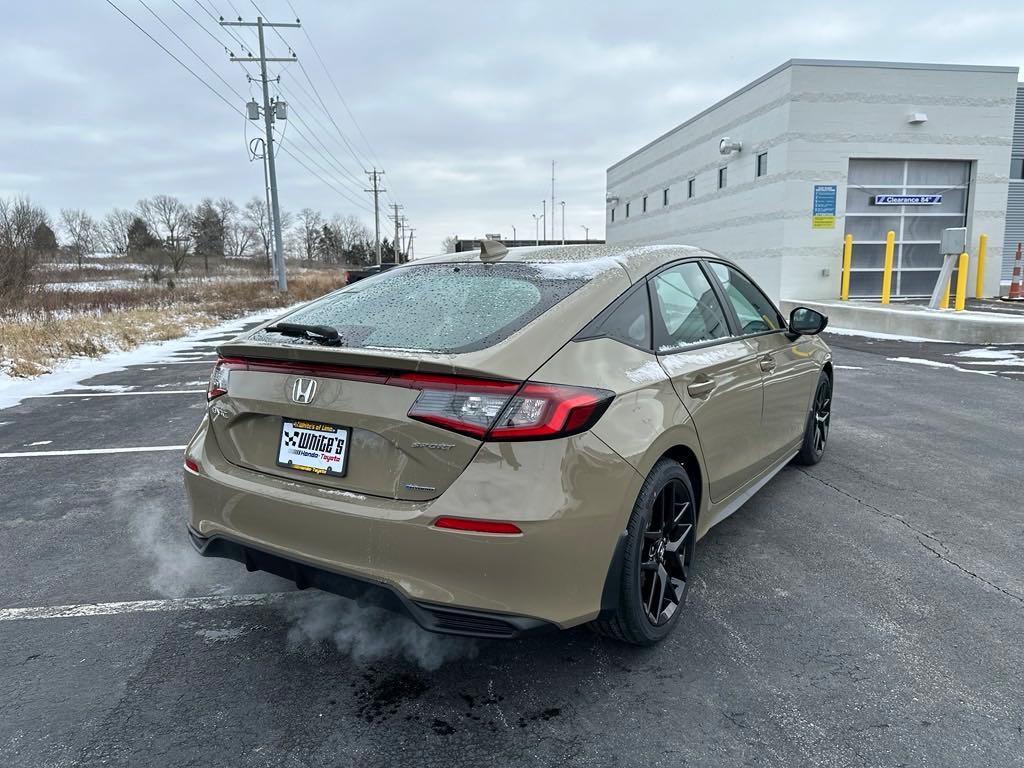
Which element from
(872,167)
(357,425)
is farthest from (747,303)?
(872,167)

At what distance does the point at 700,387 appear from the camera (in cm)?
283

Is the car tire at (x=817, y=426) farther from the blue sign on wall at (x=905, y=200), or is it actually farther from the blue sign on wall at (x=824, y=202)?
the blue sign on wall at (x=905, y=200)

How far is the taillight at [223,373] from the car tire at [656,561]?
1.60 metres

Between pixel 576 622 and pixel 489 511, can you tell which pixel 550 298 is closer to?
pixel 489 511

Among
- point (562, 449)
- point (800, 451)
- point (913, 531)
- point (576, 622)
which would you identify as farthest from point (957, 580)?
point (562, 449)

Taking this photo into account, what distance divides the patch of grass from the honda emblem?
9.47 metres

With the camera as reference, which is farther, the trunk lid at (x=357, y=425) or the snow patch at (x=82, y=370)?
the snow patch at (x=82, y=370)

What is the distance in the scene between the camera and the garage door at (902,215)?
18.8 meters

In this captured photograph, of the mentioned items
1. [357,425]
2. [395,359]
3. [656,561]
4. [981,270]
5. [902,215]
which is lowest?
[656,561]

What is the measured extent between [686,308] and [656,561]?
1.18 metres

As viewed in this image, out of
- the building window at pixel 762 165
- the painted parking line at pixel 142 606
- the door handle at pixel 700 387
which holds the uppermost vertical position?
the building window at pixel 762 165

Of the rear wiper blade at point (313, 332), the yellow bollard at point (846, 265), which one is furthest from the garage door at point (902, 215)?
the rear wiper blade at point (313, 332)

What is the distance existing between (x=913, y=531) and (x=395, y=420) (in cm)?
313

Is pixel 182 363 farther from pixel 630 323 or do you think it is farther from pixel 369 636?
pixel 630 323
